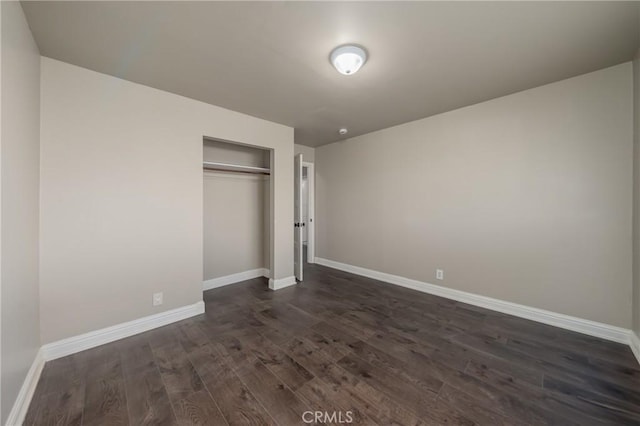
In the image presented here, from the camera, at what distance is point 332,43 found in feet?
6.32

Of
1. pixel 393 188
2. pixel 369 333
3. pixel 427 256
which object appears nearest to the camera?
pixel 369 333

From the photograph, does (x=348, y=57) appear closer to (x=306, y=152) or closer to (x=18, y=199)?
(x=18, y=199)

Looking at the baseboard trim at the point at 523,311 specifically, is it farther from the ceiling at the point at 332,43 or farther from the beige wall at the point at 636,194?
the ceiling at the point at 332,43

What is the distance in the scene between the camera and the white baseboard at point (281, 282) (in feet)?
12.2

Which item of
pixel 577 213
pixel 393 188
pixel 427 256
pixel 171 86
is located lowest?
pixel 427 256

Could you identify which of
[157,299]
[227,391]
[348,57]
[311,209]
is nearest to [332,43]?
[348,57]

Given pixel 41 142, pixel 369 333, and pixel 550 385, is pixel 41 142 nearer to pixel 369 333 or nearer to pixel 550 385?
pixel 369 333

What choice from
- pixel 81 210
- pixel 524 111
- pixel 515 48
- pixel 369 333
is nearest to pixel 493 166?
pixel 524 111

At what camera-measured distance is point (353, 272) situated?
463cm

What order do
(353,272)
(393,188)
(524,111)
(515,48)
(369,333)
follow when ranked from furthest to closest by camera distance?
(353,272) < (393,188) < (524,111) < (369,333) < (515,48)

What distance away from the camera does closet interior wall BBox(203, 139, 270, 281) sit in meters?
3.79

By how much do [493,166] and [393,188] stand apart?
139cm

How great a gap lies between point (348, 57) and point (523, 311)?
10.8ft

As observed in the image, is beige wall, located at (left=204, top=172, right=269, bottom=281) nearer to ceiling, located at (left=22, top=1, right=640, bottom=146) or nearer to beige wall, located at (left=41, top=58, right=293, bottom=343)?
beige wall, located at (left=41, top=58, right=293, bottom=343)
